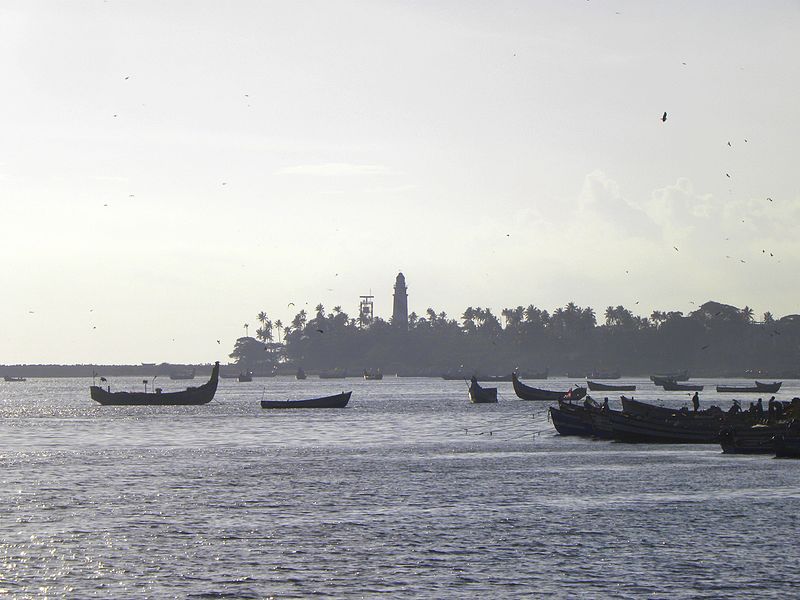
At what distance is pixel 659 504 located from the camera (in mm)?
49031

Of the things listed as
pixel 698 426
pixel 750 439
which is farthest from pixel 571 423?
pixel 750 439

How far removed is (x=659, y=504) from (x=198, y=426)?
6976 cm

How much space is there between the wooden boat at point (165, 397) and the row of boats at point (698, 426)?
70.2 metres

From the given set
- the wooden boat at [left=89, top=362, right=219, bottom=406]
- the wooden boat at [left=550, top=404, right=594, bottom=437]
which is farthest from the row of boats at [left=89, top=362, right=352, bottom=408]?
the wooden boat at [left=550, top=404, right=594, bottom=437]

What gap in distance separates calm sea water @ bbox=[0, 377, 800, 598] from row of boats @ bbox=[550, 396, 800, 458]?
3.61ft

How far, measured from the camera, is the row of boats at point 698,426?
221 ft

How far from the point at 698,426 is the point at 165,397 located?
87.5 metres

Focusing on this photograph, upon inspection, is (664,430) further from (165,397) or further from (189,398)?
(189,398)

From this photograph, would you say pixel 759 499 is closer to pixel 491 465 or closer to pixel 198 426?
pixel 491 465

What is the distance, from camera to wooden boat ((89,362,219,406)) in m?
153

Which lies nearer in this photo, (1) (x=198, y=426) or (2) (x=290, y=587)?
(2) (x=290, y=587)

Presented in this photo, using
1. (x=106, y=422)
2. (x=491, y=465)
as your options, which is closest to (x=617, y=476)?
(x=491, y=465)

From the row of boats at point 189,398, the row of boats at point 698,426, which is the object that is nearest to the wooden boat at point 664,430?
the row of boats at point 698,426

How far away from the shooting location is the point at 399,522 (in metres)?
44.3
